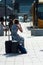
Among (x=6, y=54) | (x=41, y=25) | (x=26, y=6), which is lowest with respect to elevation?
(x=26, y=6)

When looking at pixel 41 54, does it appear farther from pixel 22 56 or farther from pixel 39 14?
pixel 39 14

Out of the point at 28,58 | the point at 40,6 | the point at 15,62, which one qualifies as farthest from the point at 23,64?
the point at 40,6

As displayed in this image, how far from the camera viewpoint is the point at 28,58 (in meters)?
13.6

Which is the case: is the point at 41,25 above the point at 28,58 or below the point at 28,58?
below

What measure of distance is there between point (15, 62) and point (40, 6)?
21634mm

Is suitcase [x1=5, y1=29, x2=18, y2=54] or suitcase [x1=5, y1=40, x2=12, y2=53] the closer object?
suitcase [x1=5, y1=29, x2=18, y2=54]

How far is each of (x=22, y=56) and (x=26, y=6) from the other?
79068 mm

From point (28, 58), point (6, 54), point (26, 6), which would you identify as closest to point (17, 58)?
point (28, 58)

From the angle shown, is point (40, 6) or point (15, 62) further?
point (40, 6)

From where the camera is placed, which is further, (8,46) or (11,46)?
(8,46)

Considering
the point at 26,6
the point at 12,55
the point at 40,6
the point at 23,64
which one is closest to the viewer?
the point at 23,64

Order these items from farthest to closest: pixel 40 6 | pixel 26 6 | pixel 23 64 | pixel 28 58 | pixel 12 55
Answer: pixel 26 6
pixel 40 6
pixel 12 55
pixel 28 58
pixel 23 64

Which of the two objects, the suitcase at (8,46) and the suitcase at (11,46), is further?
the suitcase at (8,46)

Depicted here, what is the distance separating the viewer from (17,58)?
44.8 feet
